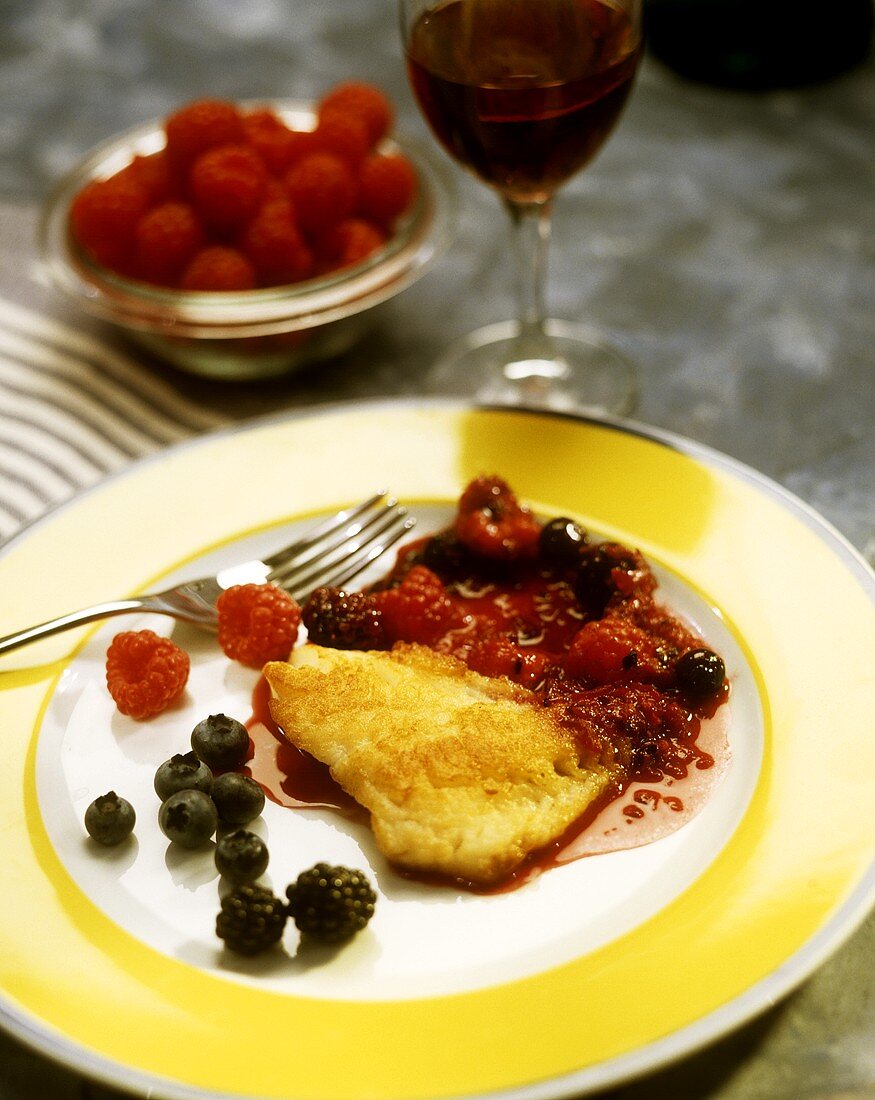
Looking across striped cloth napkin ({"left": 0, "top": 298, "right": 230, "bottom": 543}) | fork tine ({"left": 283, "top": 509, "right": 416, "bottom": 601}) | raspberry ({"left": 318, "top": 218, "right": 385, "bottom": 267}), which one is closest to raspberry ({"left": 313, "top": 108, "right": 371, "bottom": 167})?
raspberry ({"left": 318, "top": 218, "right": 385, "bottom": 267})

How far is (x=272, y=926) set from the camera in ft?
4.24

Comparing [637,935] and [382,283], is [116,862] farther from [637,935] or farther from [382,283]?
[382,283]

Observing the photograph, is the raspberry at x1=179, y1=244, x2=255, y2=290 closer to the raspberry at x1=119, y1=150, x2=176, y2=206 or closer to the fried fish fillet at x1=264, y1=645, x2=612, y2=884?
the raspberry at x1=119, y1=150, x2=176, y2=206

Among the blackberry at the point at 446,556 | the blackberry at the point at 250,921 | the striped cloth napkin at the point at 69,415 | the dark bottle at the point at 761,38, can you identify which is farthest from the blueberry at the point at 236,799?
the dark bottle at the point at 761,38

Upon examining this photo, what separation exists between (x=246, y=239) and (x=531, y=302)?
55 centimetres

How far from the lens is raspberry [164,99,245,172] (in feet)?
7.62

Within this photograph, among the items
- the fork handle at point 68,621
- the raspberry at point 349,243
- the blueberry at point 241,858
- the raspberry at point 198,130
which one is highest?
the raspberry at point 198,130

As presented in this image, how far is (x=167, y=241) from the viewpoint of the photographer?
7.39ft

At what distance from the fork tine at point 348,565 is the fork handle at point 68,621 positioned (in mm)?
237

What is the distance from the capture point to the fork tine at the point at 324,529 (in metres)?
1.83

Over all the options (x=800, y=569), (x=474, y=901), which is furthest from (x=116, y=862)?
(x=800, y=569)

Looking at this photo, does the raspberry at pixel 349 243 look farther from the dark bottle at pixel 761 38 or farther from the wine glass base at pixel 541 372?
the dark bottle at pixel 761 38

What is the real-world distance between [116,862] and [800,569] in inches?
38.7

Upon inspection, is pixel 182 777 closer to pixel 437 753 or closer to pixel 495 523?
pixel 437 753
